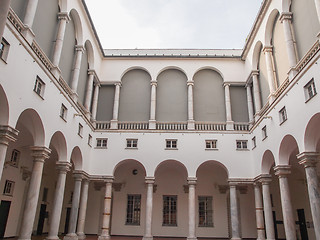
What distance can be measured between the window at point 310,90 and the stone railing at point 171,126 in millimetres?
10412

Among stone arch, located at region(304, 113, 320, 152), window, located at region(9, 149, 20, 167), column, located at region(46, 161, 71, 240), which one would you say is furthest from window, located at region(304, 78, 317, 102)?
window, located at region(9, 149, 20, 167)

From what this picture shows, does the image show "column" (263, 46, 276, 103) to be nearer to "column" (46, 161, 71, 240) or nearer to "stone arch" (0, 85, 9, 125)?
"column" (46, 161, 71, 240)

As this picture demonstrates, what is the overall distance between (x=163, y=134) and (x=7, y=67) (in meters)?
12.6

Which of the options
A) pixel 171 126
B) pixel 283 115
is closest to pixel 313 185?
pixel 283 115

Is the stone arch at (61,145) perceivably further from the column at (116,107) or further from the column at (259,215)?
the column at (259,215)

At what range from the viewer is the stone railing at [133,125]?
21594 mm

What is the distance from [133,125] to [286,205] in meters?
12.2

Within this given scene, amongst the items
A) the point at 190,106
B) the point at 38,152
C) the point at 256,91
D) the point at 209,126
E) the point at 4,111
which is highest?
Answer: the point at 256,91

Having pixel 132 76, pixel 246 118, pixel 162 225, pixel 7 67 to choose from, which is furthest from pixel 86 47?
pixel 162 225

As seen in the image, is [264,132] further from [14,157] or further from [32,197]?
[14,157]

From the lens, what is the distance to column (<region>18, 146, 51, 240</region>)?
12.2 m

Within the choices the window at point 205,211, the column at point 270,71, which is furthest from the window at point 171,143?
the column at point 270,71

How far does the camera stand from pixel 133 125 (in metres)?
22.5

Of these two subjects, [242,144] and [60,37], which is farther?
[242,144]
